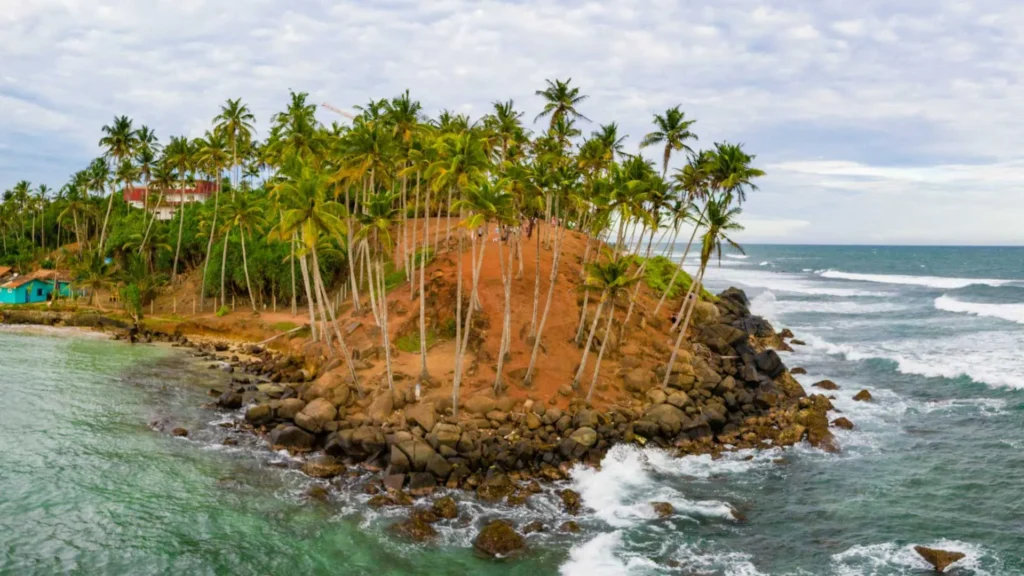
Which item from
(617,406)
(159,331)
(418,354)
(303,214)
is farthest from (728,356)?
(159,331)

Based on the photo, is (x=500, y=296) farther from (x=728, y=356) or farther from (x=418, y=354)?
(x=728, y=356)

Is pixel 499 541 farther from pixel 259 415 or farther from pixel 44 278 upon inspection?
pixel 44 278

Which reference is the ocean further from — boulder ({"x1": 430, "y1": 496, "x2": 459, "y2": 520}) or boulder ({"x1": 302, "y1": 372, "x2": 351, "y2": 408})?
boulder ({"x1": 302, "y1": 372, "x2": 351, "y2": 408})

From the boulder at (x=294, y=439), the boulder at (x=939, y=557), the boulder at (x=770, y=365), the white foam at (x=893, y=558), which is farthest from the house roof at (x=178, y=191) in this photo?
the boulder at (x=939, y=557)

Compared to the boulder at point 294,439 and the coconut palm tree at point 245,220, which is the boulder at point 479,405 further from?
the coconut palm tree at point 245,220

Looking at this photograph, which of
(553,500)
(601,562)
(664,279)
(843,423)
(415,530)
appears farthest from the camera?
(664,279)

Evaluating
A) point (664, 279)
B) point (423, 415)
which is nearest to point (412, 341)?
point (423, 415)

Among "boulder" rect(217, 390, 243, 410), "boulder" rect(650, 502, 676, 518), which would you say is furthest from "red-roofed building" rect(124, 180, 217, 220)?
"boulder" rect(650, 502, 676, 518)
